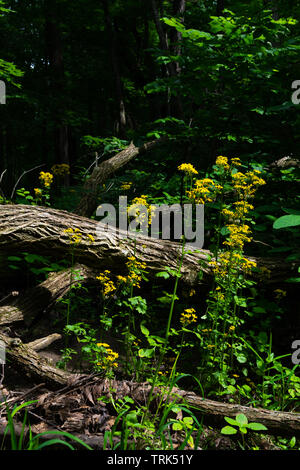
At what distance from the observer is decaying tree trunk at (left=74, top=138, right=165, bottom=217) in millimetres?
4887

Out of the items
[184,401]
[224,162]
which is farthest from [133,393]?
[224,162]

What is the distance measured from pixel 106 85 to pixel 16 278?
428 inches

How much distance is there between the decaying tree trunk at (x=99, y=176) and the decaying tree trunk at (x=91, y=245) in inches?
57.8

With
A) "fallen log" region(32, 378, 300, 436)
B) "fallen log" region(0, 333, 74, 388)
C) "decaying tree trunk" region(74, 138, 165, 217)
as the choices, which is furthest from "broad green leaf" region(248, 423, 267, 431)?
"decaying tree trunk" region(74, 138, 165, 217)

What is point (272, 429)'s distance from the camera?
2.09m

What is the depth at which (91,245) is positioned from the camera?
3203mm

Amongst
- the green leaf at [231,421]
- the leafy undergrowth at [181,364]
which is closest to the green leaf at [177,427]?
the leafy undergrowth at [181,364]

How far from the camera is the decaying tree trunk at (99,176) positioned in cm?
489

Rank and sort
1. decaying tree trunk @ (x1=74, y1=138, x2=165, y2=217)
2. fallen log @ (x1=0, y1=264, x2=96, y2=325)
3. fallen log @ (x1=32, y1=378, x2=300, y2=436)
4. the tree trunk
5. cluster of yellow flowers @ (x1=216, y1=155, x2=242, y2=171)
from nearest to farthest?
fallen log @ (x1=32, y1=378, x2=300, y2=436) → cluster of yellow flowers @ (x1=216, y1=155, x2=242, y2=171) → fallen log @ (x1=0, y1=264, x2=96, y2=325) → decaying tree trunk @ (x1=74, y1=138, x2=165, y2=217) → the tree trunk

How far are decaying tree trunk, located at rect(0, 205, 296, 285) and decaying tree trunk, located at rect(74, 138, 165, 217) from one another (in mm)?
1467

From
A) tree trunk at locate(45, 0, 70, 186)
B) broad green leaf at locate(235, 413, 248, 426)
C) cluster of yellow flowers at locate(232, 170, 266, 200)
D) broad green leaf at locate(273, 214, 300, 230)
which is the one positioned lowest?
broad green leaf at locate(235, 413, 248, 426)

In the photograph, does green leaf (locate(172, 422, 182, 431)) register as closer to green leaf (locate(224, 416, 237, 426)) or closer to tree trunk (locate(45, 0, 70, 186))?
green leaf (locate(224, 416, 237, 426))

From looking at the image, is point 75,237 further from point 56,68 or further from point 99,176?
point 56,68

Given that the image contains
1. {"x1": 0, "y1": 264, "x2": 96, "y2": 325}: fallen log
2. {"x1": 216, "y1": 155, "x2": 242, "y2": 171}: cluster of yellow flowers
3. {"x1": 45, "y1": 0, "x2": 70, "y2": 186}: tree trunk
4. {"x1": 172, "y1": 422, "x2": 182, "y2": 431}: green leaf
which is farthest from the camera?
{"x1": 45, "y1": 0, "x2": 70, "y2": 186}: tree trunk
